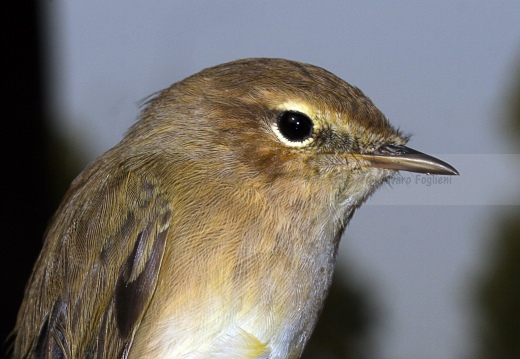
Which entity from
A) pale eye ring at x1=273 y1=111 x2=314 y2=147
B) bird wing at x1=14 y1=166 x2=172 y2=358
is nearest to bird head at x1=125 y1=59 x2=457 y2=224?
pale eye ring at x1=273 y1=111 x2=314 y2=147

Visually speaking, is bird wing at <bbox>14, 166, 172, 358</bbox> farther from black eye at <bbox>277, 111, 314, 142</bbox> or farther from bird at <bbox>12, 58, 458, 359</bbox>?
black eye at <bbox>277, 111, 314, 142</bbox>

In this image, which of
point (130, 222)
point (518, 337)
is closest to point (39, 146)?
point (130, 222)

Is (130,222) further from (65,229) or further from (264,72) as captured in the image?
(264,72)

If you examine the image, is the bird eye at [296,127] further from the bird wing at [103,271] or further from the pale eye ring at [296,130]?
the bird wing at [103,271]

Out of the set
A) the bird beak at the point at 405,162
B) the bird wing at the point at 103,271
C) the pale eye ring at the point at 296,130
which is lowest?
the bird wing at the point at 103,271

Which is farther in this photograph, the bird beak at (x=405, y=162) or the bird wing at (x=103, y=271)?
the bird beak at (x=405, y=162)

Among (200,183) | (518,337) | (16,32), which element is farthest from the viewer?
(518,337)

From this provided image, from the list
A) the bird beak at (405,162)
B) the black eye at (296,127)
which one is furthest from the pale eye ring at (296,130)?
the bird beak at (405,162)

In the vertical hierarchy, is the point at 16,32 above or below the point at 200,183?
above
